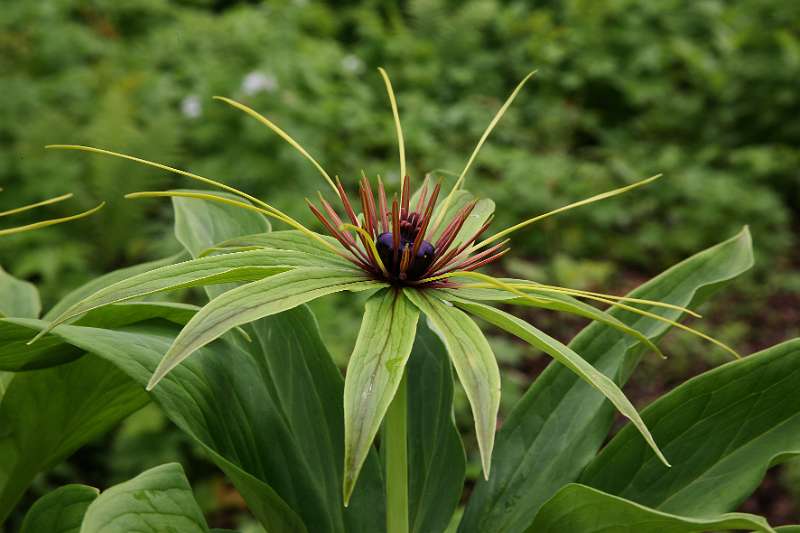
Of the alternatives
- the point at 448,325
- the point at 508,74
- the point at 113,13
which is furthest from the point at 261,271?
the point at 113,13

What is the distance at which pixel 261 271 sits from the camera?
79 centimetres

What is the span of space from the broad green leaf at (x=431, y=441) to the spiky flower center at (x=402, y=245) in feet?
0.87

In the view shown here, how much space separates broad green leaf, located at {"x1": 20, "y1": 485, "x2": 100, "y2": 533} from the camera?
0.96 m

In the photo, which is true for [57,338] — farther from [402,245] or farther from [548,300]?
[548,300]

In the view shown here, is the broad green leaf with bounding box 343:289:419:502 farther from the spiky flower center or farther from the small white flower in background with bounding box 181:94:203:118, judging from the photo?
the small white flower in background with bounding box 181:94:203:118

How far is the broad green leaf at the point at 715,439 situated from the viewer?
962mm

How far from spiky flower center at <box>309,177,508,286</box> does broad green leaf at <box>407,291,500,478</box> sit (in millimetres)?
43

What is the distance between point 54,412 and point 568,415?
636 mm

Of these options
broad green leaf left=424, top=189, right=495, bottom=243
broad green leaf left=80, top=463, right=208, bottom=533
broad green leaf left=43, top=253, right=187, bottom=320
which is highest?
broad green leaf left=43, top=253, right=187, bottom=320

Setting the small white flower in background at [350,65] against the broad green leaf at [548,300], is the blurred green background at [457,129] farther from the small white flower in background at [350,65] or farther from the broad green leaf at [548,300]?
the broad green leaf at [548,300]

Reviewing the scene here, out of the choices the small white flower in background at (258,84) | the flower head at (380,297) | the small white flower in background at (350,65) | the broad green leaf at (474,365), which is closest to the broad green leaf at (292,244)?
the flower head at (380,297)

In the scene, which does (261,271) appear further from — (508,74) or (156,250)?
(508,74)

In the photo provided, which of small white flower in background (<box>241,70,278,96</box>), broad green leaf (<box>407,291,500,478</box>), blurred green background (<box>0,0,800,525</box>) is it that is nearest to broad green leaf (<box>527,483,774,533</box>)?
broad green leaf (<box>407,291,500,478</box>)

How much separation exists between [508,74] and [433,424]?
4.68 m
